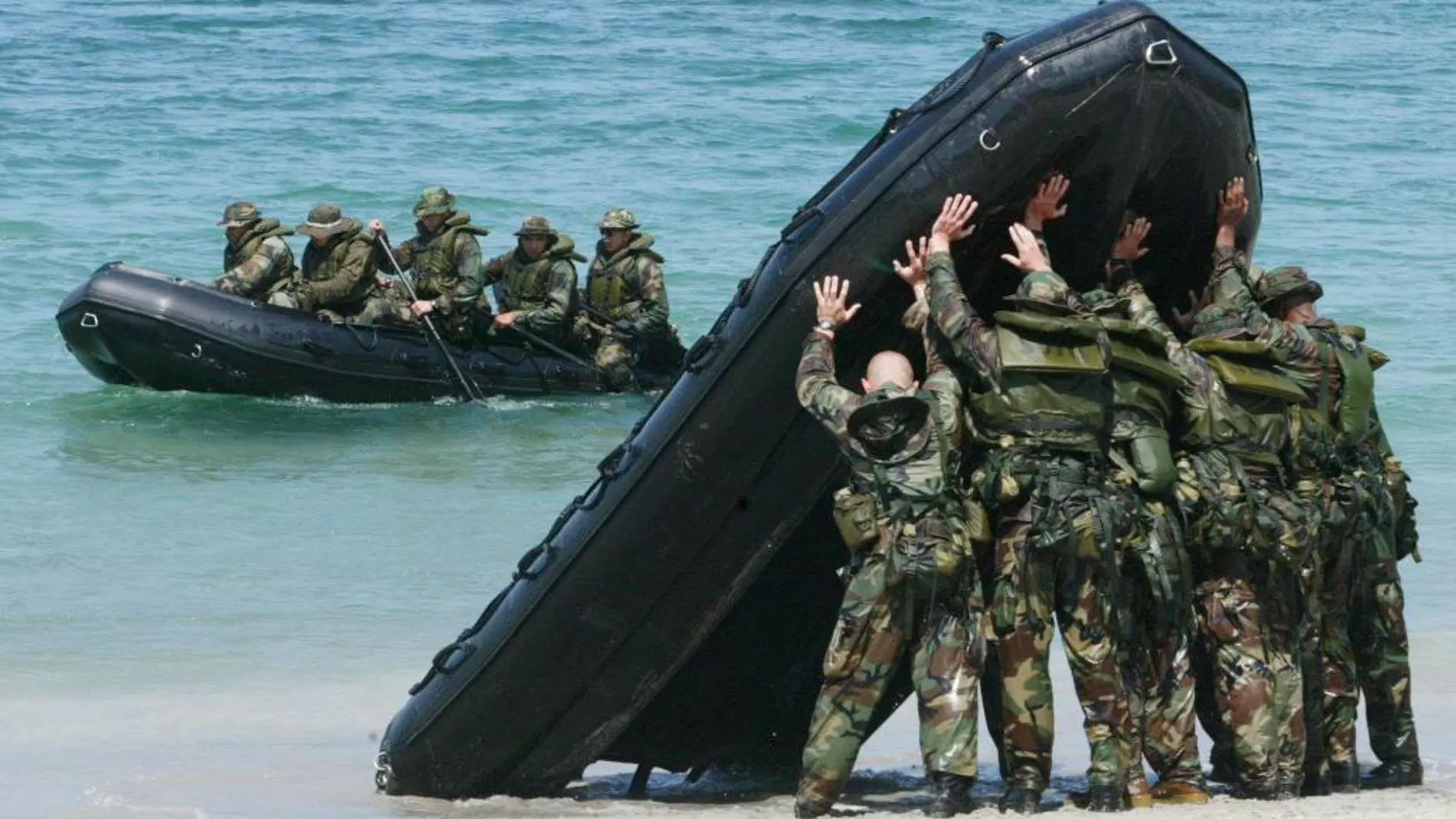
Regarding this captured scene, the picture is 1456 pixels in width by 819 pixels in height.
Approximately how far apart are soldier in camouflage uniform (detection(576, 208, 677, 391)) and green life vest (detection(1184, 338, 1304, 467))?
27.7 ft

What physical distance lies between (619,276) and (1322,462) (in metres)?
9.03

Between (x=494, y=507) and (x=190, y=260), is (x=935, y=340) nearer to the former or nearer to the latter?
(x=494, y=507)

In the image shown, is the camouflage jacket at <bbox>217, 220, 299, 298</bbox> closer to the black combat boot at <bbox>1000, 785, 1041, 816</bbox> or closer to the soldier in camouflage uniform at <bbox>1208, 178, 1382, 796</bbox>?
the soldier in camouflage uniform at <bbox>1208, 178, 1382, 796</bbox>

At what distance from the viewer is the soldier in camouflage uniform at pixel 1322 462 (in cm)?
765

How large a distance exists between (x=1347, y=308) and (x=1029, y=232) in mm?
14137

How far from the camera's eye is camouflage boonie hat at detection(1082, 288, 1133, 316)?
7277mm

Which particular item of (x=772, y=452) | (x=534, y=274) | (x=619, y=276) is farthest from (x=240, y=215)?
(x=772, y=452)

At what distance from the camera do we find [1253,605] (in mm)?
7465

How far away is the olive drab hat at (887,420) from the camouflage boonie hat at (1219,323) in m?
1.09

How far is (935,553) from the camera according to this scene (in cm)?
696

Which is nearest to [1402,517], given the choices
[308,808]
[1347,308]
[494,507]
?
[308,808]

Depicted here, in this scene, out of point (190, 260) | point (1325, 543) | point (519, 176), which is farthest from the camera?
point (519, 176)

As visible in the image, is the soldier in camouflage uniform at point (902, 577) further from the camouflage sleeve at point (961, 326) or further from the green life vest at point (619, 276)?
the green life vest at point (619, 276)

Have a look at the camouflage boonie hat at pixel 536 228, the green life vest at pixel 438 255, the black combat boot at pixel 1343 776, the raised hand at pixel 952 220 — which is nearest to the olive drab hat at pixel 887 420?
the raised hand at pixel 952 220
